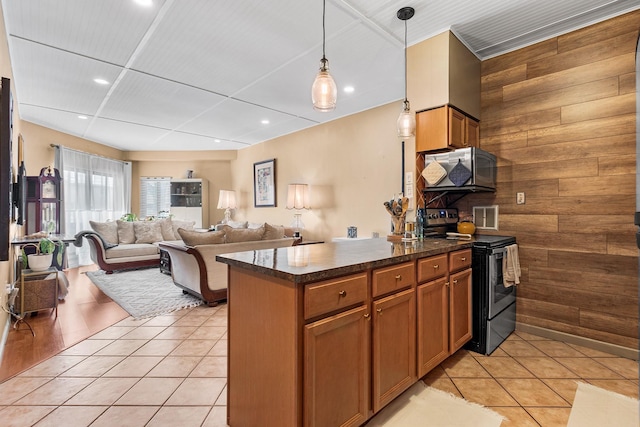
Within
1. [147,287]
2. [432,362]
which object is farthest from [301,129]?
[432,362]

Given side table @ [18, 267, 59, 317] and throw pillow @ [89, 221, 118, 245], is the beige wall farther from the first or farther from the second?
side table @ [18, 267, 59, 317]

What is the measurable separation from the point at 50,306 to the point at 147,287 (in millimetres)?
1306

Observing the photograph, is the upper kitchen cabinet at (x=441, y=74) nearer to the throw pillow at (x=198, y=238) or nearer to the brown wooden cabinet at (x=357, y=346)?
the brown wooden cabinet at (x=357, y=346)

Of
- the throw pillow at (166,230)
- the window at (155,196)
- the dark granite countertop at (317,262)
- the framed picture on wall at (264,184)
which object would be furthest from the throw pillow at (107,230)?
the dark granite countertop at (317,262)

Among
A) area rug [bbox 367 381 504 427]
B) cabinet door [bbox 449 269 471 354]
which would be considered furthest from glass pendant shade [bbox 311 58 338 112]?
area rug [bbox 367 381 504 427]

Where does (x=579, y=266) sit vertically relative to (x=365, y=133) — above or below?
below

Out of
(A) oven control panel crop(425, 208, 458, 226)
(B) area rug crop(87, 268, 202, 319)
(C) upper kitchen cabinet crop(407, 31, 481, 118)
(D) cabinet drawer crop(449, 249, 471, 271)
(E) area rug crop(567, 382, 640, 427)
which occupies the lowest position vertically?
(E) area rug crop(567, 382, 640, 427)

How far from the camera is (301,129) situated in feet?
19.3

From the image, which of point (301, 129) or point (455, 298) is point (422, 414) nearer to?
point (455, 298)

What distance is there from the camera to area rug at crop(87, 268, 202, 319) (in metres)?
3.63

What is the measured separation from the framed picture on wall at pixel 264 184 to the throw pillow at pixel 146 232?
2124 millimetres

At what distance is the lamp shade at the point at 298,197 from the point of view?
17.8 feet

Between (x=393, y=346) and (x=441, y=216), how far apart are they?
1.72 meters

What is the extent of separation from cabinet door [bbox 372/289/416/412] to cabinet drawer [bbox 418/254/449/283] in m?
0.16
